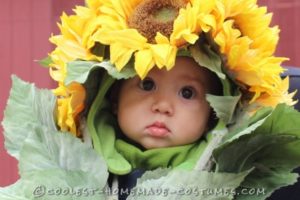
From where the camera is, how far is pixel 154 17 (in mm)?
1084

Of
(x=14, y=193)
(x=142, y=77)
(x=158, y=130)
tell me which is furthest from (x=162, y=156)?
(x=14, y=193)

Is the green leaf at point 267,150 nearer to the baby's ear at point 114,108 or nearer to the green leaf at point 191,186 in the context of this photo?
the green leaf at point 191,186

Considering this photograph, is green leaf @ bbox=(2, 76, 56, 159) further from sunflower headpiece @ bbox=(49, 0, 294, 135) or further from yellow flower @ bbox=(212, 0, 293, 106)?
yellow flower @ bbox=(212, 0, 293, 106)

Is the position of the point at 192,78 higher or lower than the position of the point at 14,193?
higher

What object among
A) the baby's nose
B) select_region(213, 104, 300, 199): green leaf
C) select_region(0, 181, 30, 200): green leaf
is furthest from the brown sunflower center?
select_region(0, 181, 30, 200): green leaf

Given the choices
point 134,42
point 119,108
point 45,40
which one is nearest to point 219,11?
point 134,42

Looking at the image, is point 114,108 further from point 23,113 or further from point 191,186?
point 191,186

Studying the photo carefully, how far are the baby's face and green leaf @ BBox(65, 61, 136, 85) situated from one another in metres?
0.07

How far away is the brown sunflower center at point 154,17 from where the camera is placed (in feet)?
3.49

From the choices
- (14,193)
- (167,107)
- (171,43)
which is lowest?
(14,193)

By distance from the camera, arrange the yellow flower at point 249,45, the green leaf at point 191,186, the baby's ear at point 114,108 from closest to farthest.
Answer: the green leaf at point 191,186 → the yellow flower at point 249,45 → the baby's ear at point 114,108

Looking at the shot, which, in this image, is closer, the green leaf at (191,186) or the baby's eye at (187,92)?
the green leaf at (191,186)

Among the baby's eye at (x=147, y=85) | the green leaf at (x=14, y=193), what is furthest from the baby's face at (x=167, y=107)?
the green leaf at (x=14, y=193)

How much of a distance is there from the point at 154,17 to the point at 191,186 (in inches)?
12.0
